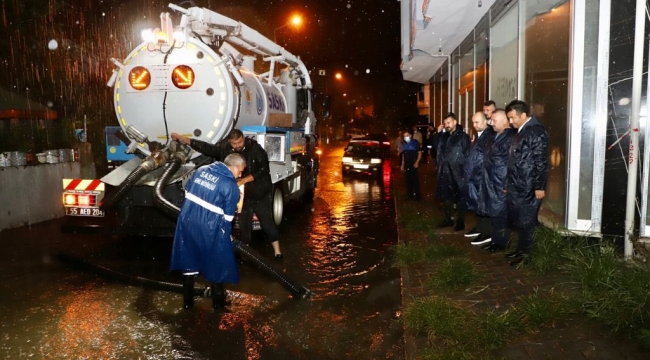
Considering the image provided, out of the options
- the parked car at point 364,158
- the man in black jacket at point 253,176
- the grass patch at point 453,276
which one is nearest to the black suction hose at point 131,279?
the man in black jacket at point 253,176

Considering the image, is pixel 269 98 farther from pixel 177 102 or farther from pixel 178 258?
pixel 178 258

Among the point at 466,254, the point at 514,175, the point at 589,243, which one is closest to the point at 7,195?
the point at 466,254

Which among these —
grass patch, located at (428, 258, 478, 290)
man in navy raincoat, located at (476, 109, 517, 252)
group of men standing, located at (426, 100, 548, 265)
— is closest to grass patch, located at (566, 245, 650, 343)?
group of men standing, located at (426, 100, 548, 265)

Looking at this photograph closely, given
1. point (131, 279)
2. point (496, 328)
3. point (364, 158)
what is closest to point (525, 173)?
point (496, 328)

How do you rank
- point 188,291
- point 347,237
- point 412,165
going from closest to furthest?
point 188,291 < point 347,237 < point 412,165

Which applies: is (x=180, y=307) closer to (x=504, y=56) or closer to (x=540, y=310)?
(x=540, y=310)

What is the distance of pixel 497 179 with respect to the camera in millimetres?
Result: 6664

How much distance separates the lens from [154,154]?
7227mm

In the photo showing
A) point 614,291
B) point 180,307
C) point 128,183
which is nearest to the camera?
point 614,291

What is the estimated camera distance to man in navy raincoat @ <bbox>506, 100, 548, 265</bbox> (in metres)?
5.97

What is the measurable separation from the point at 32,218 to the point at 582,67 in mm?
9333

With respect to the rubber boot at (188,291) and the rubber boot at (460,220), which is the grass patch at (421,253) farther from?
the rubber boot at (188,291)

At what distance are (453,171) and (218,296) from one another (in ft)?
15.7

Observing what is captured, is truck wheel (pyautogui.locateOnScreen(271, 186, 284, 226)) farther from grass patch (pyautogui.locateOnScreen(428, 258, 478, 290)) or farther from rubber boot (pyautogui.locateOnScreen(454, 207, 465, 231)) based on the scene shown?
grass patch (pyautogui.locateOnScreen(428, 258, 478, 290))
